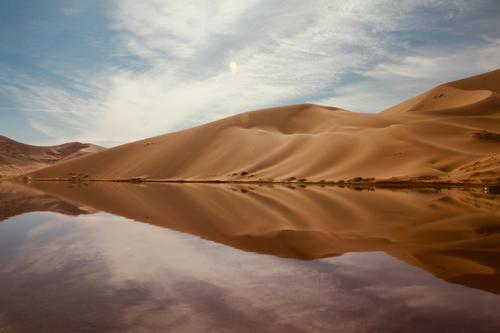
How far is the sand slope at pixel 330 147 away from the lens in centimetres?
6619

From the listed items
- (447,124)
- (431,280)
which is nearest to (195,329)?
(431,280)

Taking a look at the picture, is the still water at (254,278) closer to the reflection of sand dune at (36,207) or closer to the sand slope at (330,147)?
the reflection of sand dune at (36,207)

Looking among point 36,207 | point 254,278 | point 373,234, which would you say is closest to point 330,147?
point 36,207

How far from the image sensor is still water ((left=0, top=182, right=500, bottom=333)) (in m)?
5.75

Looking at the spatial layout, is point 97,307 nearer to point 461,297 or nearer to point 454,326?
point 454,326

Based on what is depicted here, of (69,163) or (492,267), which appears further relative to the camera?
(69,163)

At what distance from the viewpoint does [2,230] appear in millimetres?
15461

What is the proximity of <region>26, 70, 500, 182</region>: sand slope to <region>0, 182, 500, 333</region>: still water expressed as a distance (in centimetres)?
4688

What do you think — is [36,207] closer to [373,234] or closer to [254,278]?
[373,234]

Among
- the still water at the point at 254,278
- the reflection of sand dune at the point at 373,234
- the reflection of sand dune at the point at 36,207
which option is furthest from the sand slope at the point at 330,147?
the still water at the point at 254,278

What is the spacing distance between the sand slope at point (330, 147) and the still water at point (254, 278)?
46883mm

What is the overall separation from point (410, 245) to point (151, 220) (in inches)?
484

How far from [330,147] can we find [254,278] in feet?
258

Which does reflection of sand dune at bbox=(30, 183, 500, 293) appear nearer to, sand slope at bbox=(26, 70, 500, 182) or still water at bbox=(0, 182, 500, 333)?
still water at bbox=(0, 182, 500, 333)
